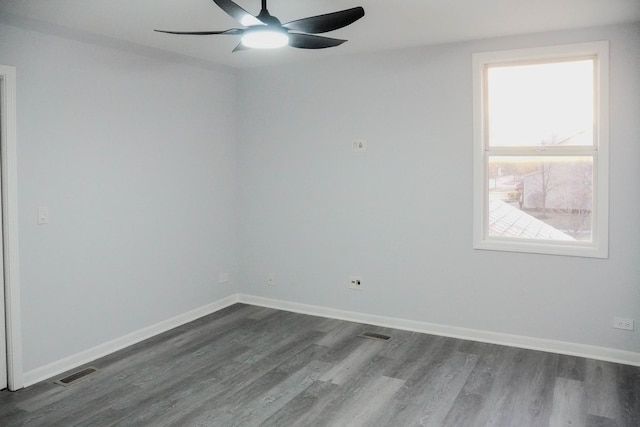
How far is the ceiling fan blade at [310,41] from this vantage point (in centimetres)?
306

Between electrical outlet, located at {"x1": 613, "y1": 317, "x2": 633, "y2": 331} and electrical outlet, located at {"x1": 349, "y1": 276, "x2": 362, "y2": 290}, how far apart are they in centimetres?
210

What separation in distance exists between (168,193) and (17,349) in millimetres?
1755

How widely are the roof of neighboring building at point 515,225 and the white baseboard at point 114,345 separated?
9.21 ft

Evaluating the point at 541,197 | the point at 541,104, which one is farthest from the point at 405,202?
the point at 541,104

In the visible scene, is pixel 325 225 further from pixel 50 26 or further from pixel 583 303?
pixel 50 26

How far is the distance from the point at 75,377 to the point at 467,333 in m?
3.08

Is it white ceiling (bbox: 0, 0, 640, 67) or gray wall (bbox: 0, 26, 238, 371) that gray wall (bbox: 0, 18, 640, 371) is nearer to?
gray wall (bbox: 0, 26, 238, 371)

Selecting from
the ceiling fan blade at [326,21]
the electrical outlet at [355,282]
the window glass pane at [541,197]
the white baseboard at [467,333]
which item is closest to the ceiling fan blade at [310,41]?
the ceiling fan blade at [326,21]

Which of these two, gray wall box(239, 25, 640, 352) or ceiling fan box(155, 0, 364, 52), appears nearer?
ceiling fan box(155, 0, 364, 52)

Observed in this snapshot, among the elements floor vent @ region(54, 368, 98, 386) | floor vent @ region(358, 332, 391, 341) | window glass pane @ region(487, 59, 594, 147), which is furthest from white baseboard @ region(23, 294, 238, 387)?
window glass pane @ region(487, 59, 594, 147)

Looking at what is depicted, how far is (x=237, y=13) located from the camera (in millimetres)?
2686

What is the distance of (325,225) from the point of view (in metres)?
5.05

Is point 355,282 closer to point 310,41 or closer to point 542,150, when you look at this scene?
point 542,150

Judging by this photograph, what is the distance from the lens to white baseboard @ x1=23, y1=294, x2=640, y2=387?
3.82 metres
